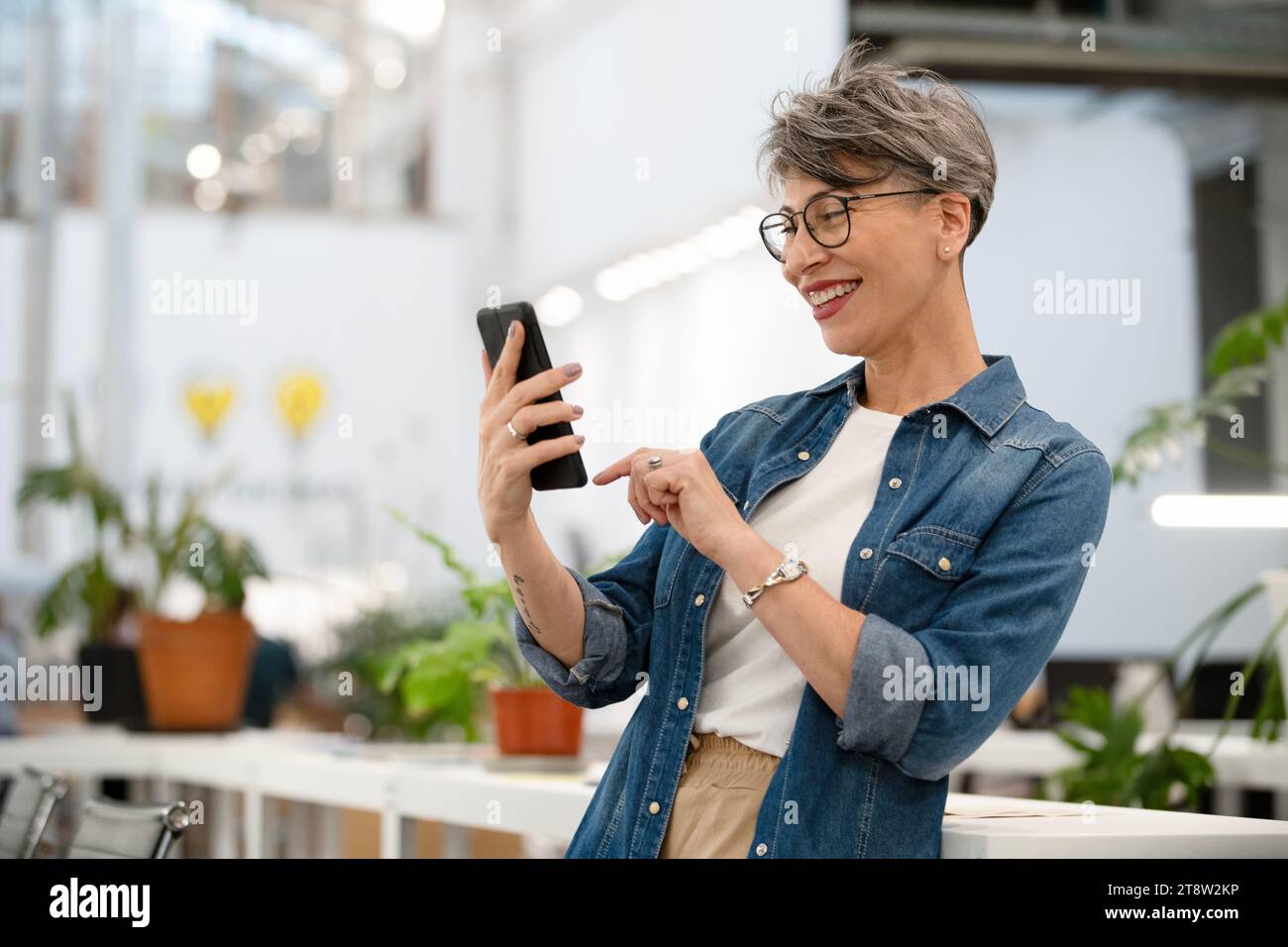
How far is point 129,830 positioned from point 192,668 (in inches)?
70.1

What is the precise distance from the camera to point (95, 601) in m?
3.79

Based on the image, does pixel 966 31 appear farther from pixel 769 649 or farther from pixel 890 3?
pixel 769 649

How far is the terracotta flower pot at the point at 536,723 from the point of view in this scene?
2.25 meters

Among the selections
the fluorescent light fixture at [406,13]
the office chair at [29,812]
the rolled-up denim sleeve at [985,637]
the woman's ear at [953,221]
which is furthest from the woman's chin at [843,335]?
the fluorescent light fixture at [406,13]

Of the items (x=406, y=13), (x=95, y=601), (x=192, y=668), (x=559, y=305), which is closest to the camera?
(x=192, y=668)

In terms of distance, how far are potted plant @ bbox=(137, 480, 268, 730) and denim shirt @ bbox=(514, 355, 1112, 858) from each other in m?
2.13

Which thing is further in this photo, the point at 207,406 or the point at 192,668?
the point at 207,406

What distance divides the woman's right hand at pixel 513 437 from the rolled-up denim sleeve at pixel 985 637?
31 centimetres

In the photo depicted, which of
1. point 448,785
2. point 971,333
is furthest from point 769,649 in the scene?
point 448,785

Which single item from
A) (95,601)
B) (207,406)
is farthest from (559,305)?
(95,601)

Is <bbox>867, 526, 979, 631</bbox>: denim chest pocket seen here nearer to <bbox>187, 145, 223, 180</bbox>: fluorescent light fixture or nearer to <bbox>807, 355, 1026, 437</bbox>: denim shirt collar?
<bbox>807, 355, 1026, 437</bbox>: denim shirt collar

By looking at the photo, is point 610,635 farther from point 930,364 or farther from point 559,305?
point 559,305

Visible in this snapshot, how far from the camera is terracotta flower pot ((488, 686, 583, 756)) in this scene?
7.39 feet
